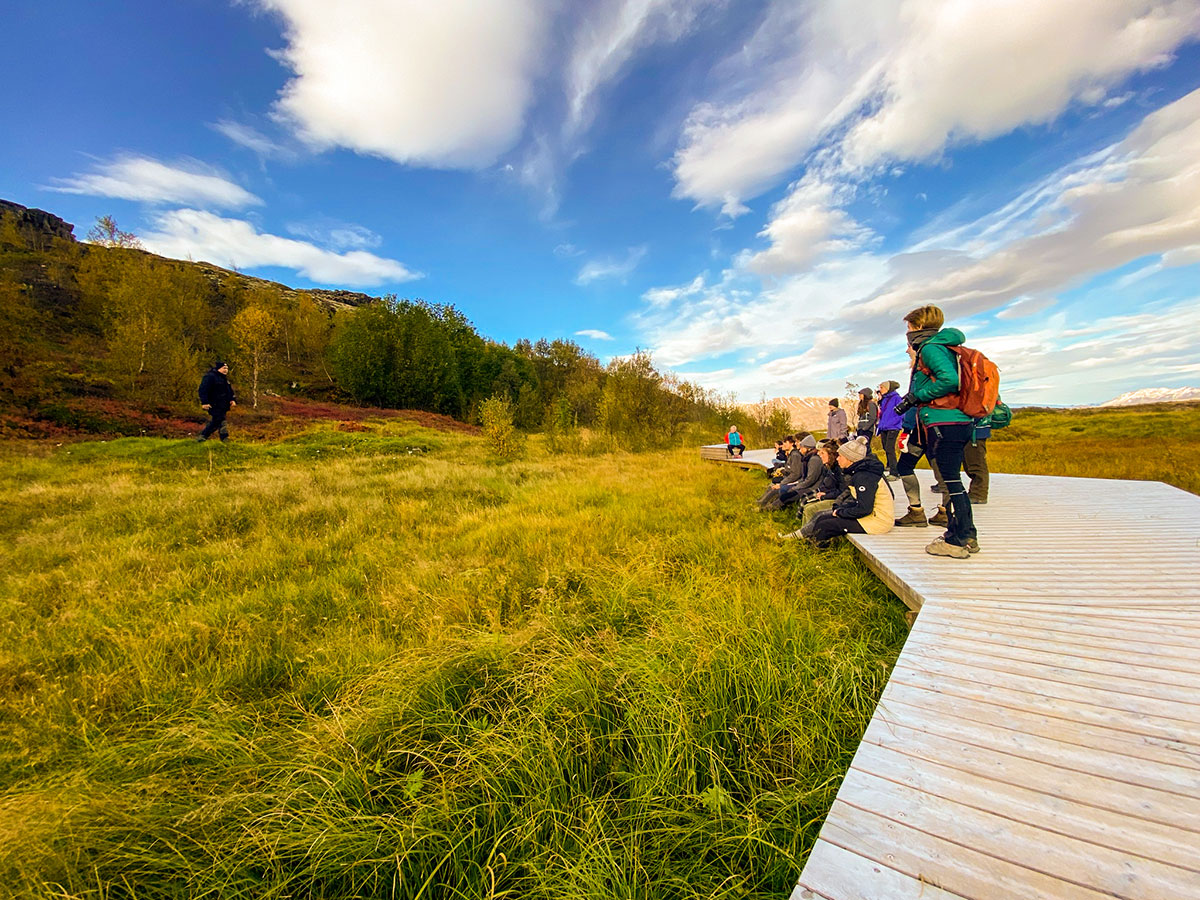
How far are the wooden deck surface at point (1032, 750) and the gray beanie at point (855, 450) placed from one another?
1.68 metres

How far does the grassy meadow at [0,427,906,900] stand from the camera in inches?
67.6

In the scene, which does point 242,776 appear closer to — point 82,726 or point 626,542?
point 82,726

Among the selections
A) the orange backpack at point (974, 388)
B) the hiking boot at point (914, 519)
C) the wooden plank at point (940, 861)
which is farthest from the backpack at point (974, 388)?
the wooden plank at point (940, 861)

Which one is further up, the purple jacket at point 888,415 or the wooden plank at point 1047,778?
the purple jacket at point 888,415

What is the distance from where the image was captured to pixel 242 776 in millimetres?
2166

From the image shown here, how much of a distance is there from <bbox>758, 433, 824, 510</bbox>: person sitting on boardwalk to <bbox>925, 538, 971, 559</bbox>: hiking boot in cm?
221

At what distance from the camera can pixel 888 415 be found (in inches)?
271

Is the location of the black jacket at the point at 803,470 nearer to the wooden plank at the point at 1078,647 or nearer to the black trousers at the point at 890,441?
the black trousers at the point at 890,441

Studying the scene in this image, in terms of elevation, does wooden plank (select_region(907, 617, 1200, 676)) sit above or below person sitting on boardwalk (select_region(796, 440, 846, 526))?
below

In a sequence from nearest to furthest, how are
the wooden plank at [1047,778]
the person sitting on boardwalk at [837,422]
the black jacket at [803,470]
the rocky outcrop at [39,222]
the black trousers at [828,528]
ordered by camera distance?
1. the wooden plank at [1047,778]
2. the black trousers at [828,528]
3. the black jacket at [803,470]
4. the person sitting on boardwalk at [837,422]
5. the rocky outcrop at [39,222]

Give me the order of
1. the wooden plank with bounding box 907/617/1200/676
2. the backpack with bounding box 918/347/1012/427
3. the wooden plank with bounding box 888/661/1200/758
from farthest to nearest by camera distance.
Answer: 1. the backpack with bounding box 918/347/1012/427
2. the wooden plank with bounding box 907/617/1200/676
3. the wooden plank with bounding box 888/661/1200/758

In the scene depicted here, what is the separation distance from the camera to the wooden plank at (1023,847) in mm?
1247

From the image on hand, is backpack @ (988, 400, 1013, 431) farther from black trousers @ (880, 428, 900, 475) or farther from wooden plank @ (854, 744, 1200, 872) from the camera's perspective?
wooden plank @ (854, 744, 1200, 872)

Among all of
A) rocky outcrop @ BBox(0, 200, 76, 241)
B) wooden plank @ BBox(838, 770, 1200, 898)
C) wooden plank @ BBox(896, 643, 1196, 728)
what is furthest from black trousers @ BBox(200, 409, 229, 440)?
rocky outcrop @ BBox(0, 200, 76, 241)
